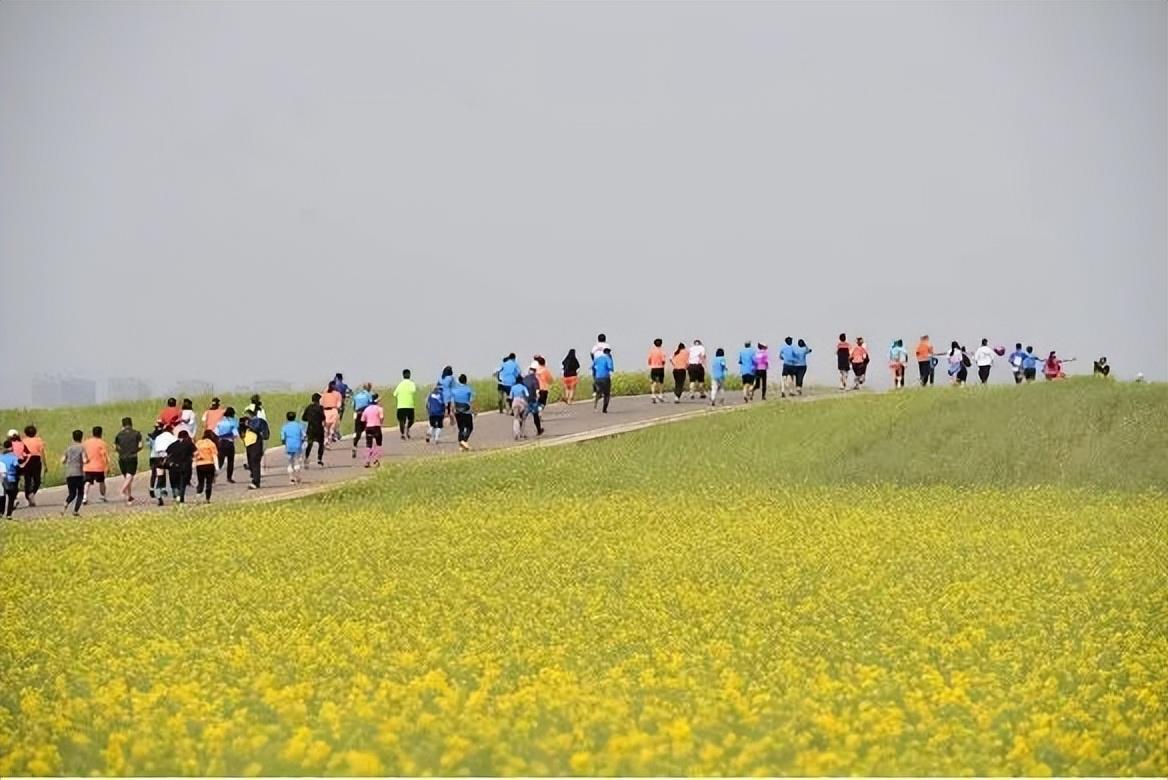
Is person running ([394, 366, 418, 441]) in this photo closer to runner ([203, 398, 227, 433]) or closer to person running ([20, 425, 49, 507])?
runner ([203, 398, 227, 433])

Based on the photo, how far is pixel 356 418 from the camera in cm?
4925

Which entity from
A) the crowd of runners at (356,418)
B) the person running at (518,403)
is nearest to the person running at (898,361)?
the crowd of runners at (356,418)

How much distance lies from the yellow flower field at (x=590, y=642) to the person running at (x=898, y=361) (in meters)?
25.7

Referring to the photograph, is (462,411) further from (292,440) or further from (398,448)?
(292,440)

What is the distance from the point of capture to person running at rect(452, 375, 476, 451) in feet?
161

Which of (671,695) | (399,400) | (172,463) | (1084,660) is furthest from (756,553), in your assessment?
(399,400)

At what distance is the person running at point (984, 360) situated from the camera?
209 feet

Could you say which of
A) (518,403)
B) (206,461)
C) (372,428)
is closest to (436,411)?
(518,403)

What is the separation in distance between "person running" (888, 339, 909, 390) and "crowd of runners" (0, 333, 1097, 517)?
33mm

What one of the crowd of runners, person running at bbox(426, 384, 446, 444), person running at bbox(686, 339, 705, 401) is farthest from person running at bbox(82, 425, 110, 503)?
person running at bbox(686, 339, 705, 401)

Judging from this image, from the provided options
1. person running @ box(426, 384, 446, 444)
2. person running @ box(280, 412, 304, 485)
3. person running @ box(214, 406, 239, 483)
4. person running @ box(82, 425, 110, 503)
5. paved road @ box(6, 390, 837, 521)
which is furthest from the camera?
person running @ box(426, 384, 446, 444)

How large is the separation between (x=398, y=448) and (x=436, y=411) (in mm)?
1725

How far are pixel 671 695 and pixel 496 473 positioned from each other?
27648mm

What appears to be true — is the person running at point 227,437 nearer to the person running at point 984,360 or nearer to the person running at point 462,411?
the person running at point 462,411
